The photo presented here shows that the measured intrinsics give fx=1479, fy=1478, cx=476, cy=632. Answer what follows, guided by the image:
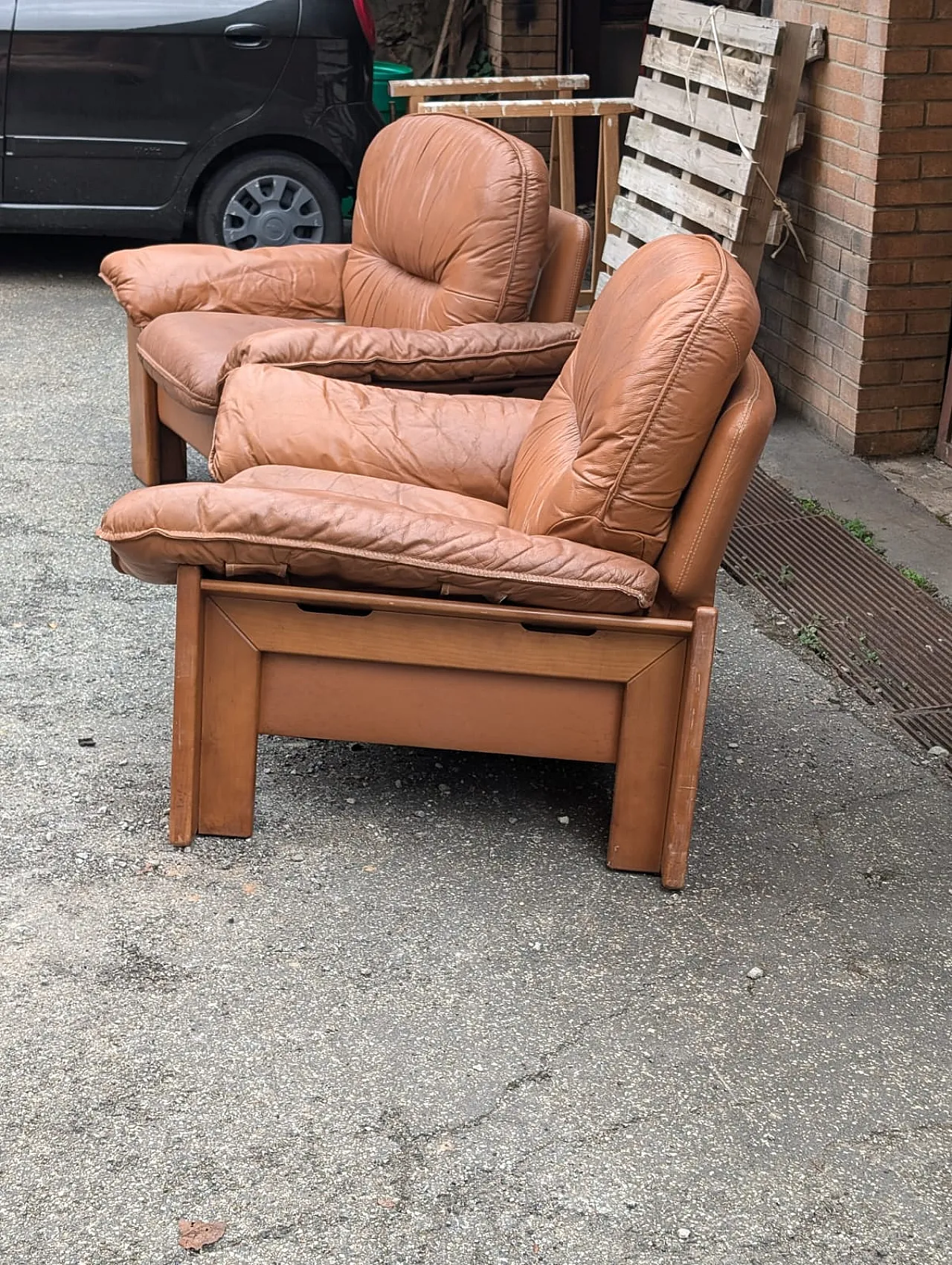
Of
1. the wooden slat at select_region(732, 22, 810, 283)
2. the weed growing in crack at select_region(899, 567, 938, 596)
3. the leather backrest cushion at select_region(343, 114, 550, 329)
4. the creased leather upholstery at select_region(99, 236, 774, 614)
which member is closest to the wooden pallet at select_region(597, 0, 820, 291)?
the wooden slat at select_region(732, 22, 810, 283)

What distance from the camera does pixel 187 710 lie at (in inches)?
109

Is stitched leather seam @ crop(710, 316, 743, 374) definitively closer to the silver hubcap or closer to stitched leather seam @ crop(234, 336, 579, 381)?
stitched leather seam @ crop(234, 336, 579, 381)

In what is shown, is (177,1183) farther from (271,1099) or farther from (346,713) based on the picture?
(346,713)

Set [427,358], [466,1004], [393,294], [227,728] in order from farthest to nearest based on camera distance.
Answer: [393,294] < [427,358] < [227,728] < [466,1004]

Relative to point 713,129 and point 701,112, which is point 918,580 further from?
point 701,112

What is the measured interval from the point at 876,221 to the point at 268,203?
3.01 m

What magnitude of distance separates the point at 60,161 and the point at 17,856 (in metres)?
4.62

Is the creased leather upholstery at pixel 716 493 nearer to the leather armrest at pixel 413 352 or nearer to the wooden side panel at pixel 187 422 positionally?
the leather armrest at pixel 413 352

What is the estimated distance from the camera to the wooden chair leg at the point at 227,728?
9.04 feet

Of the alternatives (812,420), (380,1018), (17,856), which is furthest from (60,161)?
(380,1018)

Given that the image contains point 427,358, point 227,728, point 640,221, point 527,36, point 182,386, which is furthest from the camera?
point 527,36

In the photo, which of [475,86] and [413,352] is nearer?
[413,352]

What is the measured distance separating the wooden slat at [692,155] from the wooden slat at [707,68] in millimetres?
205

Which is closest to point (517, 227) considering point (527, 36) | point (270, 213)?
point (270, 213)
